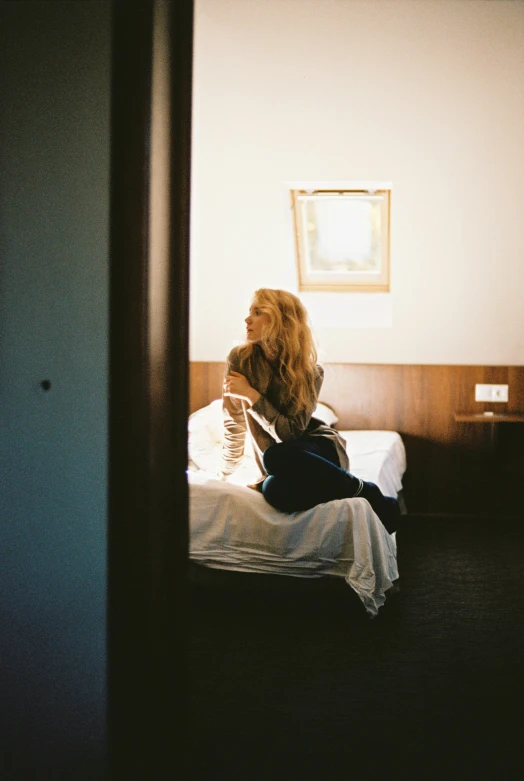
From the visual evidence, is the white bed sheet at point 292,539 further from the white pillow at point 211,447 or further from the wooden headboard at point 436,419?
the wooden headboard at point 436,419

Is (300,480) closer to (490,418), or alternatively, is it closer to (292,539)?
(292,539)

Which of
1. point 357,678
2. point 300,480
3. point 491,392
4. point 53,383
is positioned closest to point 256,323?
point 300,480

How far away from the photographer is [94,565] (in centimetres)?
118

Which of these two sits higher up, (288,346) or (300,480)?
(288,346)

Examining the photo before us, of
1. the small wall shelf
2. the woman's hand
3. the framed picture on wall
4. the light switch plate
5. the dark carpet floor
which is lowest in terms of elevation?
the dark carpet floor

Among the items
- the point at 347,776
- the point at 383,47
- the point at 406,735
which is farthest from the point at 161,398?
the point at 383,47

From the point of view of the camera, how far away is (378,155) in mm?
3512

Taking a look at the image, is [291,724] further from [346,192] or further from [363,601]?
[346,192]

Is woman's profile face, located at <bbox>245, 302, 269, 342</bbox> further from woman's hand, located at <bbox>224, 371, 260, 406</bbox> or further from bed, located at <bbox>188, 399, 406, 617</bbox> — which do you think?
bed, located at <bbox>188, 399, 406, 617</bbox>

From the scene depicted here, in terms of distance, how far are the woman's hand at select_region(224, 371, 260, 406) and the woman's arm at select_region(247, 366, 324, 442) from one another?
0.8 inches

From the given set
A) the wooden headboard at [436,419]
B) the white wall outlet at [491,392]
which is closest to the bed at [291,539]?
the wooden headboard at [436,419]

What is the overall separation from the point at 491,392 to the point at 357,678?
7.95ft

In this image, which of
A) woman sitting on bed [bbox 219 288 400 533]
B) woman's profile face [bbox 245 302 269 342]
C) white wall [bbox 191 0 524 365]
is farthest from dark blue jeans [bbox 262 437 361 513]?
white wall [bbox 191 0 524 365]

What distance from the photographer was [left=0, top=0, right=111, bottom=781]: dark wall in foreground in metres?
1.16
